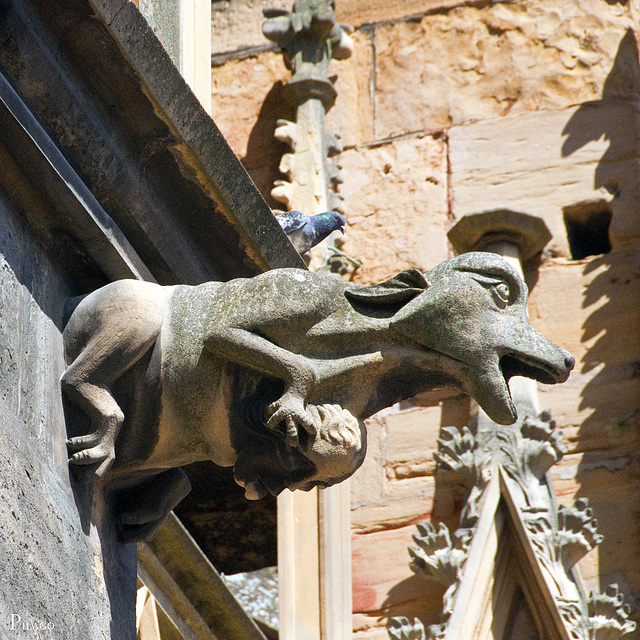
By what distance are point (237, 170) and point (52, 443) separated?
76 cm

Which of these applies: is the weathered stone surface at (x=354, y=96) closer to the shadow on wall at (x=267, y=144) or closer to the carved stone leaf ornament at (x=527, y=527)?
the shadow on wall at (x=267, y=144)

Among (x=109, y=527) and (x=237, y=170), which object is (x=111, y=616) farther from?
(x=237, y=170)

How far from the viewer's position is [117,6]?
310cm

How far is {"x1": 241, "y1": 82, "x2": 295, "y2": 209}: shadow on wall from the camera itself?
24.0 ft

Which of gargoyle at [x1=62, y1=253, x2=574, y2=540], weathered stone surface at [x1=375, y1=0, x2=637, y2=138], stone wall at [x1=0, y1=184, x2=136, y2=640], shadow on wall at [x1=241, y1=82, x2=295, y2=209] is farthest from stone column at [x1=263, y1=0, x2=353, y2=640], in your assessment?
gargoyle at [x1=62, y1=253, x2=574, y2=540]

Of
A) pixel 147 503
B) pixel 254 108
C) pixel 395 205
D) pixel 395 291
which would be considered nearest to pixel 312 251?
pixel 395 205

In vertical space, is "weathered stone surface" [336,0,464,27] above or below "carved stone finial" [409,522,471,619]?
above

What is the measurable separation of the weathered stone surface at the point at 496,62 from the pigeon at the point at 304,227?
1738 millimetres

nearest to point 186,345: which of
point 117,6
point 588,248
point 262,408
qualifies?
point 262,408

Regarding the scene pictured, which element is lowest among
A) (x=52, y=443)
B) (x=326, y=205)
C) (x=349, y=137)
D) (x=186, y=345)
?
(x=52, y=443)

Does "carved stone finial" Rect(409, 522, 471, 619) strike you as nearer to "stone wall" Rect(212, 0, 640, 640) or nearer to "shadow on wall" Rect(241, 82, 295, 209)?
"stone wall" Rect(212, 0, 640, 640)

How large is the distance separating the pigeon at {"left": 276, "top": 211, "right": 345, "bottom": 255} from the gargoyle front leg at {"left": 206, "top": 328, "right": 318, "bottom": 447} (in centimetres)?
237

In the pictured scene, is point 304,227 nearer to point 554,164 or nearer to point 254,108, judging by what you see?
point 554,164

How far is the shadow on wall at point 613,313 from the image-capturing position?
6.48m
